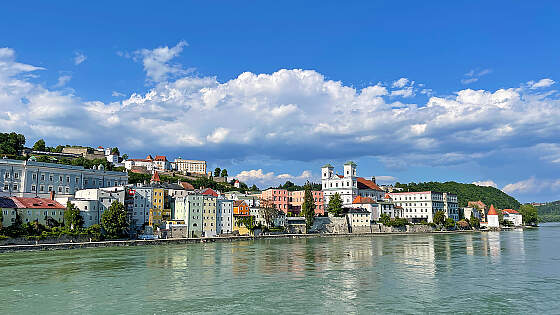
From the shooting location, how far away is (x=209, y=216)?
73250 mm

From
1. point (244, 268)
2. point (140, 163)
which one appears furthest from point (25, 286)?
point (140, 163)

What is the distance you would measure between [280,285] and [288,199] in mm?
69777

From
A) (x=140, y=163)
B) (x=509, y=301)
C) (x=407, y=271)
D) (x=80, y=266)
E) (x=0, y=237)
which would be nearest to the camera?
(x=509, y=301)

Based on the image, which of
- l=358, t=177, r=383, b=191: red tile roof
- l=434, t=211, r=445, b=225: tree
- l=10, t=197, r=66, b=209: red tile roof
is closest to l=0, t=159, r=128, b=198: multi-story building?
l=10, t=197, r=66, b=209: red tile roof

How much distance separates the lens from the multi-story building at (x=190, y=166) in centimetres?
15975

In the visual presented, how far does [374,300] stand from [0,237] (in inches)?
1868

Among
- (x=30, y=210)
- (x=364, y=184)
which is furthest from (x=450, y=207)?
(x=30, y=210)

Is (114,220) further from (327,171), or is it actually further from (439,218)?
(439,218)

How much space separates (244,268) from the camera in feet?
112

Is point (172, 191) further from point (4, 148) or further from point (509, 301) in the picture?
point (509, 301)

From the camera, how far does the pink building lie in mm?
92625

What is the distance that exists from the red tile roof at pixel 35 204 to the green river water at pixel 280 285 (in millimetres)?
18313

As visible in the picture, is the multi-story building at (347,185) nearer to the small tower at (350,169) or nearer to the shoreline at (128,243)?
the small tower at (350,169)

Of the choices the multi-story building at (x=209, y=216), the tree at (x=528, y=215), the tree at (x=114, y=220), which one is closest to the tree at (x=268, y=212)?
the multi-story building at (x=209, y=216)
